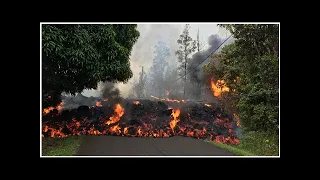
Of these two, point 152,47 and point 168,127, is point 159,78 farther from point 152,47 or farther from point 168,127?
point 168,127

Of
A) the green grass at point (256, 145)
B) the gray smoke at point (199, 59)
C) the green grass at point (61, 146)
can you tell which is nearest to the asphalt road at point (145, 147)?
the green grass at point (61, 146)

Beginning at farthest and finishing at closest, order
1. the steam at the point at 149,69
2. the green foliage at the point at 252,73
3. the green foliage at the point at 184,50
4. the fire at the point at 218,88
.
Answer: the fire at the point at 218,88
the green foliage at the point at 252,73
the green foliage at the point at 184,50
the steam at the point at 149,69

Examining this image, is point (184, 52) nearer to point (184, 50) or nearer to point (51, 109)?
point (184, 50)

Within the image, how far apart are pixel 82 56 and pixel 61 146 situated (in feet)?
5.59

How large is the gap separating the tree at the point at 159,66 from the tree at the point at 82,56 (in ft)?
1.43

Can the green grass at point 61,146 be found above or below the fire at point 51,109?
below

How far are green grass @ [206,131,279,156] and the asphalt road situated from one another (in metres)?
0.30

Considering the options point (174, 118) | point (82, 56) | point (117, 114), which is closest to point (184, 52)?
point (174, 118)

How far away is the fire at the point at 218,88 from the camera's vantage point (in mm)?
7497

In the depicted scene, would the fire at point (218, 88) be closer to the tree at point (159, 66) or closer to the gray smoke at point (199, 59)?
the gray smoke at point (199, 59)

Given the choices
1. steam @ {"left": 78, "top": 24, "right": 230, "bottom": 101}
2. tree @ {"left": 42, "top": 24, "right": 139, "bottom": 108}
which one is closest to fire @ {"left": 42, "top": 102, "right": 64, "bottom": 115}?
tree @ {"left": 42, "top": 24, "right": 139, "bottom": 108}

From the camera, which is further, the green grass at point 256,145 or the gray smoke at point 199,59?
the gray smoke at point 199,59

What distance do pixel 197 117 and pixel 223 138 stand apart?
66 cm

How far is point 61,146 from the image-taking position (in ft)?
23.0
